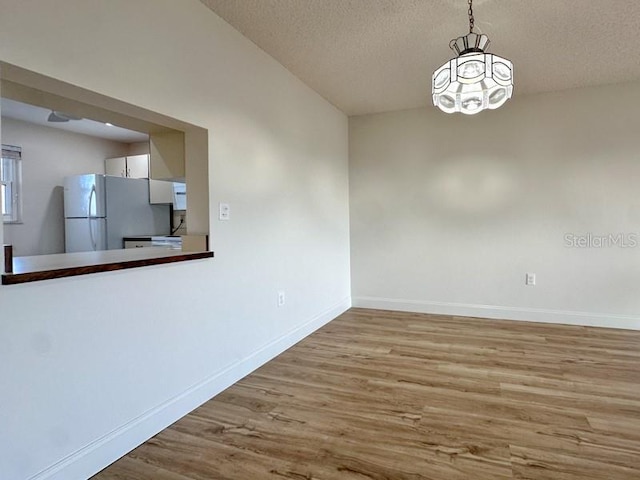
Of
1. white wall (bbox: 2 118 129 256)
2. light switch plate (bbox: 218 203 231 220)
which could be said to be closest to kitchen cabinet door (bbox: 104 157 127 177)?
white wall (bbox: 2 118 129 256)

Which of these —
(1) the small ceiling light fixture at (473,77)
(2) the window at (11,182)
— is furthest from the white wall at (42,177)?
(1) the small ceiling light fixture at (473,77)

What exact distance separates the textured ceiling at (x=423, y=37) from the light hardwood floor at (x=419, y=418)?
7.99ft

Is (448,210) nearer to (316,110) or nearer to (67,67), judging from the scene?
(316,110)

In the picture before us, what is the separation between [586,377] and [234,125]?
3037 millimetres

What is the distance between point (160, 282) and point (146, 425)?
0.75m

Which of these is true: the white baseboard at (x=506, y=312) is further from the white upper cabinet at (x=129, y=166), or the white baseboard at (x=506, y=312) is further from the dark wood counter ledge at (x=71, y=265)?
the white upper cabinet at (x=129, y=166)

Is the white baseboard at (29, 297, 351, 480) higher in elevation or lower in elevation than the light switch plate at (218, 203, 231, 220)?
lower

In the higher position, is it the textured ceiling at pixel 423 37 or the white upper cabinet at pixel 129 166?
the textured ceiling at pixel 423 37

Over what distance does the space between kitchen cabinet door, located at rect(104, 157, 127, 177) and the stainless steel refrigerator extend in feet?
1.50

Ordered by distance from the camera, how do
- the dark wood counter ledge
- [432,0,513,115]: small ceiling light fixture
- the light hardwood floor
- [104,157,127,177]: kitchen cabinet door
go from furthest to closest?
[104,157,127,177]: kitchen cabinet door < [432,0,513,115]: small ceiling light fixture < the light hardwood floor < the dark wood counter ledge

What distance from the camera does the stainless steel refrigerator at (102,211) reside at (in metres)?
4.59

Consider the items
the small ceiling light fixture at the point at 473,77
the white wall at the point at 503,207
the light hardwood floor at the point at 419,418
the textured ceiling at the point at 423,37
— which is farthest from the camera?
the white wall at the point at 503,207

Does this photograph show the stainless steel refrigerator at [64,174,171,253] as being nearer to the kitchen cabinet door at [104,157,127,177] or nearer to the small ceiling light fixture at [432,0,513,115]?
the kitchen cabinet door at [104,157,127,177]

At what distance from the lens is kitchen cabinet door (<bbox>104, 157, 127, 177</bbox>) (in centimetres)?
535
